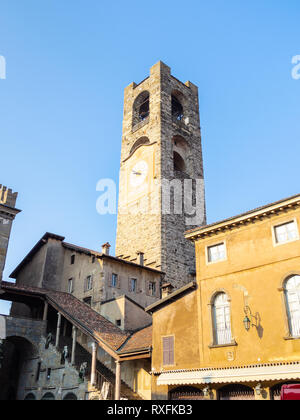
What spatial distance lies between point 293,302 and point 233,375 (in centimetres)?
324

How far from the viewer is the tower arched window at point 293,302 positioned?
44.9ft

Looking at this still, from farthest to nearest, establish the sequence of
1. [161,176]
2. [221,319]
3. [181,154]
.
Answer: [181,154] < [161,176] < [221,319]

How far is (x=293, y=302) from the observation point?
1407 cm

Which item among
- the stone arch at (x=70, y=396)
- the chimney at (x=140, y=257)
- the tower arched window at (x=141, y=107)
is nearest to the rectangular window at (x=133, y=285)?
the chimney at (x=140, y=257)

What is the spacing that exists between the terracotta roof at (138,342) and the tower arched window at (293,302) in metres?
6.60

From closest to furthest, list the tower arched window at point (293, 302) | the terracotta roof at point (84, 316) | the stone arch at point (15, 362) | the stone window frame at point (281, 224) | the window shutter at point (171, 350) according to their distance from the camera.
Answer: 1. the tower arched window at point (293, 302)
2. the stone window frame at point (281, 224)
3. the window shutter at point (171, 350)
4. the terracotta roof at point (84, 316)
5. the stone arch at point (15, 362)

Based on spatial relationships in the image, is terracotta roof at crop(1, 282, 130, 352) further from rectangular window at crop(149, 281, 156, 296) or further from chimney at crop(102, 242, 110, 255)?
rectangular window at crop(149, 281, 156, 296)

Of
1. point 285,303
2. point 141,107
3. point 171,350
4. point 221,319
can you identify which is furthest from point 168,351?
point 141,107

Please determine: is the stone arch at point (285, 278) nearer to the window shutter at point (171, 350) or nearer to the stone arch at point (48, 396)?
the window shutter at point (171, 350)

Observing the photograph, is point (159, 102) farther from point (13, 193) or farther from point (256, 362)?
point (256, 362)

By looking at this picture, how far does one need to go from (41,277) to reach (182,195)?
13.9 metres

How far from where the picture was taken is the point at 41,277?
29.3 metres

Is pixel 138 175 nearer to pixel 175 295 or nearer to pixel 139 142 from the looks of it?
pixel 139 142
